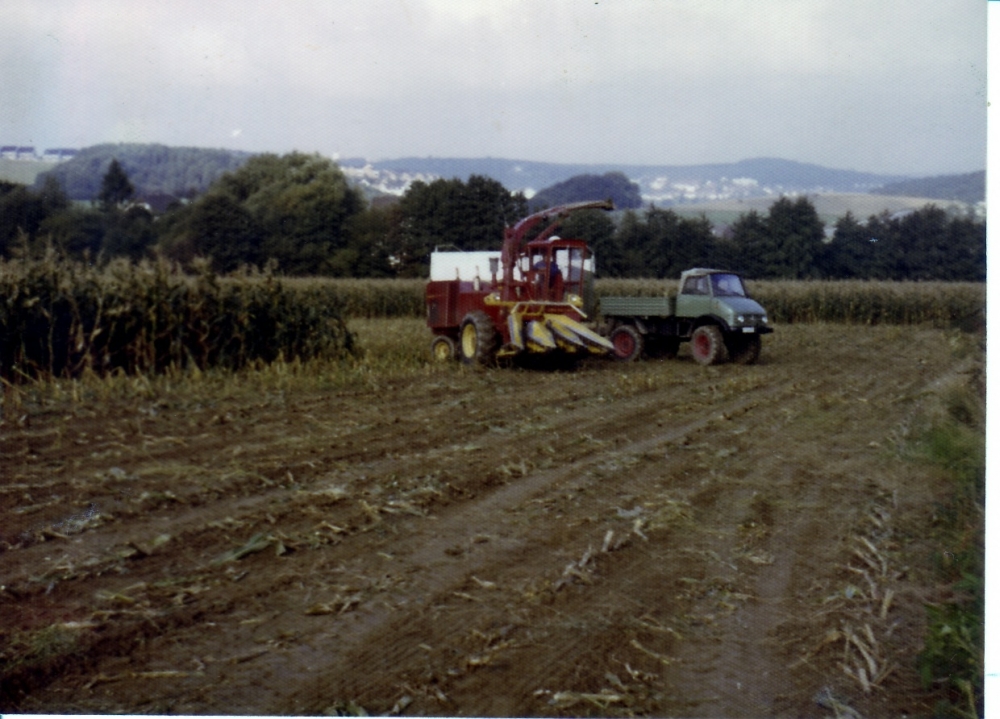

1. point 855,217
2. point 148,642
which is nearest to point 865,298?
point 855,217

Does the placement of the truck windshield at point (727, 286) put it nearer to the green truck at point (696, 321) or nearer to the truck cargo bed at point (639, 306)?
the green truck at point (696, 321)

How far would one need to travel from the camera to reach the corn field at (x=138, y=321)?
34.8 feet

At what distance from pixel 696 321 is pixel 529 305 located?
382cm

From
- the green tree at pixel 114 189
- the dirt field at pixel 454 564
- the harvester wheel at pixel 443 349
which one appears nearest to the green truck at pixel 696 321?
the harvester wheel at pixel 443 349

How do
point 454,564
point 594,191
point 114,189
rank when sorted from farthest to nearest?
point 114,189
point 594,191
point 454,564

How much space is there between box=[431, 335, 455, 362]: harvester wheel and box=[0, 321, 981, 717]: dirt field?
5673 millimetres

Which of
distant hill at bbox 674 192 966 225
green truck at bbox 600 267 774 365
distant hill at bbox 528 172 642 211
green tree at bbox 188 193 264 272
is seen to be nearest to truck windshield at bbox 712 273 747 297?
green truck at bbox 600 267 774 365

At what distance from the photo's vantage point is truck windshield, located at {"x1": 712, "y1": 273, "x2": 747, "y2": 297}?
1592cm

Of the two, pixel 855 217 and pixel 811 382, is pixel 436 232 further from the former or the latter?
pixel 811 382

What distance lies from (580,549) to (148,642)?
232 centimetres

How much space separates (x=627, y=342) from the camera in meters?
16.6

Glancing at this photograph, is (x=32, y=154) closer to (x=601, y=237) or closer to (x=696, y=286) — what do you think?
(x=696, y=286)

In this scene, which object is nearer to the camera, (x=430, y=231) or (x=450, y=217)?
(x=450, y=217)

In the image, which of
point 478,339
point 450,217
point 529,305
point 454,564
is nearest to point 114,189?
point 478,339
